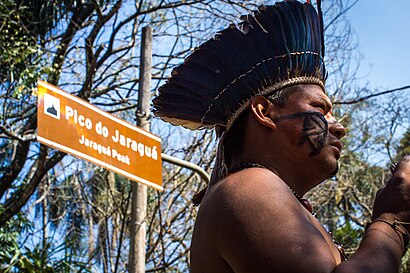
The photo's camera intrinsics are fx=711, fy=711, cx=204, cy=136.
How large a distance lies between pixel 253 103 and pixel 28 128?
9079 millimetres

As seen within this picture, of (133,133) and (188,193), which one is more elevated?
(188,193)

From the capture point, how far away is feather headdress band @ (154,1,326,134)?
2270 millimetres

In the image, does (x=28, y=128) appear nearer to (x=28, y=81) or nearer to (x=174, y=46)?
(x=28, y=81)

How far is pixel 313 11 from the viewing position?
7.92ft

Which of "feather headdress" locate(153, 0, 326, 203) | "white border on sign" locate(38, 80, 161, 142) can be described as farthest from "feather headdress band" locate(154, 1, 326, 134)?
"white border on sign" locate(38, 80, 161, 142)

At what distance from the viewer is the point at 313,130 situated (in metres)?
2.17

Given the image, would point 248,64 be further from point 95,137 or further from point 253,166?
point 95,137


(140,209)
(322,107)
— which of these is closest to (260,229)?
(322,107)

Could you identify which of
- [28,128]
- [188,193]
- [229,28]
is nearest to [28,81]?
[28,128]

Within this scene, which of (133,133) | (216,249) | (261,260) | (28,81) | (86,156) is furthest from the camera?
(28,81)

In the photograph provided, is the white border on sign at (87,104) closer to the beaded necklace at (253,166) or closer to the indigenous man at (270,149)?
the indigenous man at (270,149)

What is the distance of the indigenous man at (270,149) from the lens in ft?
5.98

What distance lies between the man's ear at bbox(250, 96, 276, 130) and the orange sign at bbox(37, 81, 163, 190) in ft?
8.41

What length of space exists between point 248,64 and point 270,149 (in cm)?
30
